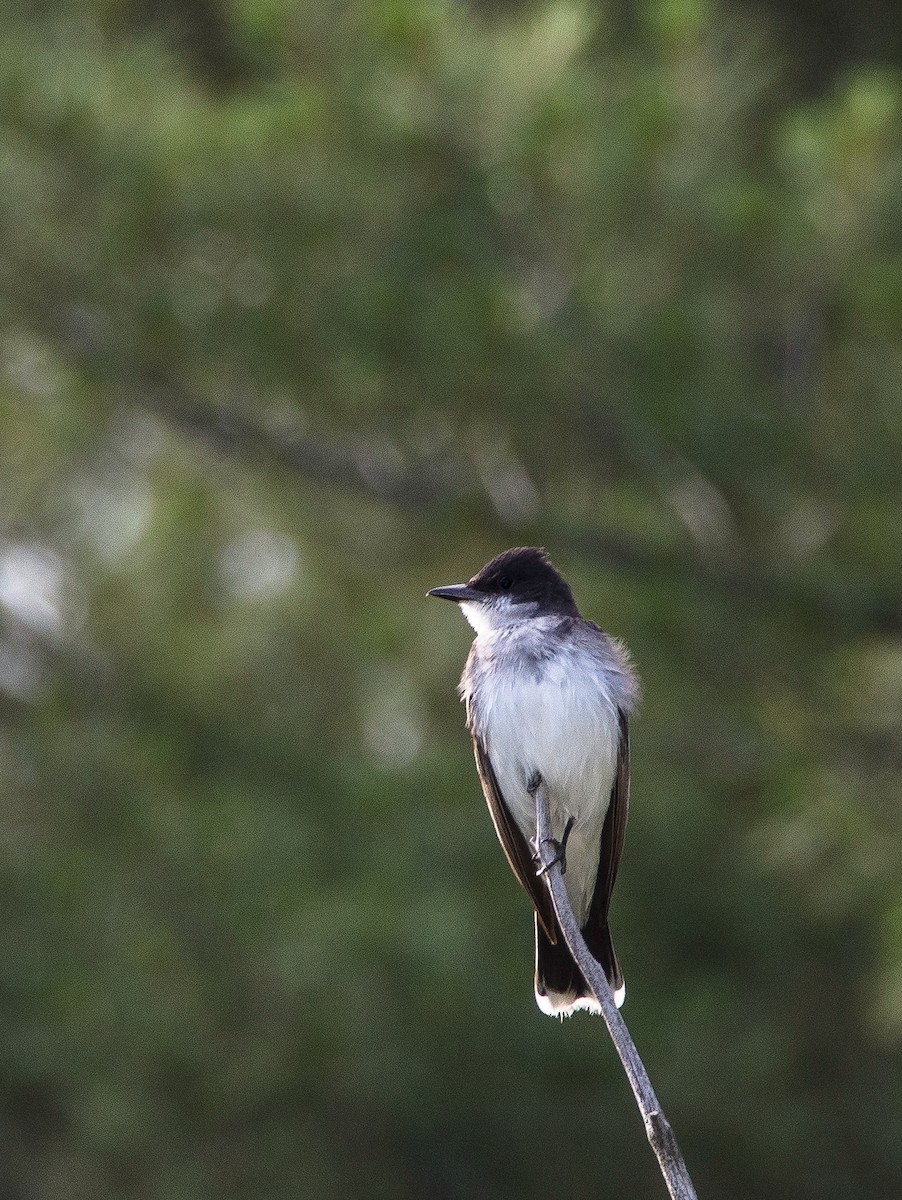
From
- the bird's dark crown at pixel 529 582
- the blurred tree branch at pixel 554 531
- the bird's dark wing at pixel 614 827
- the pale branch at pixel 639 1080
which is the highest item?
the blurred tree branch at pixel 554 531

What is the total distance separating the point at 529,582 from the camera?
3.10 metres

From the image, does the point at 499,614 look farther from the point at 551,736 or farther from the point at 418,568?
the point at 418,568

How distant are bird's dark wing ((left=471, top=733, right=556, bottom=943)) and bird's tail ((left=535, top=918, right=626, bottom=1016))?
0.15ft

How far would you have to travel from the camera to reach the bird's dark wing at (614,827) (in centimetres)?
290

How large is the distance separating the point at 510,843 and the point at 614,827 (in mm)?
177

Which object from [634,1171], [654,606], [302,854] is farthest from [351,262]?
[634,1171]

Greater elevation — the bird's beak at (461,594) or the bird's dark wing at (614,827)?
the bird's beak at (461,594)

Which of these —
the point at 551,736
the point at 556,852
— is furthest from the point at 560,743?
the point at 556,852

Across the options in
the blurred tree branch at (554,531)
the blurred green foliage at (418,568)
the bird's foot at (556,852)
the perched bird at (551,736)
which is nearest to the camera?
the bird's foot at (556,852)

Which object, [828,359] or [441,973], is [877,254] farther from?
[441,973]

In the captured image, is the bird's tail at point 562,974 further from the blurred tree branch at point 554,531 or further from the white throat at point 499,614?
the blurred tree branch at point 554,531

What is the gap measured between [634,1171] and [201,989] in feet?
6.72

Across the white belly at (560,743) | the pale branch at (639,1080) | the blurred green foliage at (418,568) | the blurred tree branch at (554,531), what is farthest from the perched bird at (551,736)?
the blurred tree branch at (554,531)

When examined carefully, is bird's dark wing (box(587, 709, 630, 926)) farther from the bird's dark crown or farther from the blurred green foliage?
the blurred green foliage
